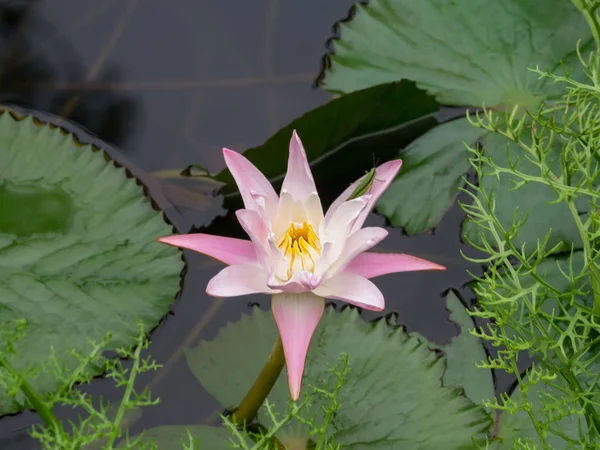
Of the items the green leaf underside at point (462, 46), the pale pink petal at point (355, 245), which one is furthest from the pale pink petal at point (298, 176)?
the green leaf underside at point (462, 46)

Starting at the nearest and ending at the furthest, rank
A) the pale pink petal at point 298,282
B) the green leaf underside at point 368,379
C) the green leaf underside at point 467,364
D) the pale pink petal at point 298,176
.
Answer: the pale pink petal at point 298,282, the pale pink petal at point 298,176, the green leaf underside at point 368,379, the green leaf underside at point 467,364

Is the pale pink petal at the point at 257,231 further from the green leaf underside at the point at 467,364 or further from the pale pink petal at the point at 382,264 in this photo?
the green leaf underside at the point at 467,364

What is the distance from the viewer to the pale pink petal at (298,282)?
0.89m

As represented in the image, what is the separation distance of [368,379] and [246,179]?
0.48 m

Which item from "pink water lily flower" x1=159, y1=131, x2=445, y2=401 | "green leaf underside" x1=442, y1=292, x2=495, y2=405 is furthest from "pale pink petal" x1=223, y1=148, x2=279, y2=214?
"green leaf underside" x1=442, y1=292, x2=495, y2=405

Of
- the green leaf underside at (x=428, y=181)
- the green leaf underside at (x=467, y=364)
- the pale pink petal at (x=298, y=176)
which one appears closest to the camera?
the pale pink petal at (x=298, y=176)

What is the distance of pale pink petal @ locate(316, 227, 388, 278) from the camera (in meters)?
0.91

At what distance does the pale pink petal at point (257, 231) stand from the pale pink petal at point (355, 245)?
0.08 m

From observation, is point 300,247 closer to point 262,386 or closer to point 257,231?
point 257,231

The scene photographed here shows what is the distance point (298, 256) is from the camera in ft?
3.20

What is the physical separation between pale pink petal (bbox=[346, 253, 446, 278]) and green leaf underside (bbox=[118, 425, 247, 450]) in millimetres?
444

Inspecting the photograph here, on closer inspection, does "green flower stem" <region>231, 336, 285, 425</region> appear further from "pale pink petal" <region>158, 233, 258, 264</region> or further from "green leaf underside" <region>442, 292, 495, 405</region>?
"green leaf underside" <region>442, 292, 495, 405</region>

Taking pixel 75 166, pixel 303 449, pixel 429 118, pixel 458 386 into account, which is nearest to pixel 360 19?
pixel 429 118

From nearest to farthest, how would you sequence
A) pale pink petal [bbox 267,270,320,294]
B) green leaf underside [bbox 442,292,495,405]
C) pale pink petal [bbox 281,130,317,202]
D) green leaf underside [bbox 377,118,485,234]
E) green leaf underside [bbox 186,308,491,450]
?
1. pale pink petal [bbox 267,270,320,294]
2. pale pink petal [bbox 281,130,317,202]
3. green leaf underside [bbox 186,308,491,450]
4. green leaf underside [bbox 442,292,495,405]
5. green leaf underside [bbox 377,118,485,234]
